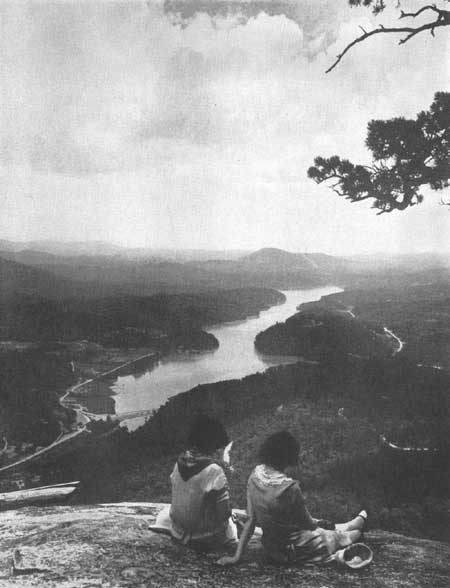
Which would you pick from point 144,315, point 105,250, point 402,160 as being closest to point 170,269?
point 144,315

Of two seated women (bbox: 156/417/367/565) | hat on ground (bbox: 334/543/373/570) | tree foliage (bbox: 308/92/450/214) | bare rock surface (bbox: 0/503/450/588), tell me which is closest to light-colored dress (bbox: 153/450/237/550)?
two seated women (bbox: 156/417/367/565)

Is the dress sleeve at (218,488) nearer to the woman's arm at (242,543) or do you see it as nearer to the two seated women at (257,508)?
the two seated women at (257,508)

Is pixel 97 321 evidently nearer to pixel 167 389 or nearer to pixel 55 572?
pixel 167 389

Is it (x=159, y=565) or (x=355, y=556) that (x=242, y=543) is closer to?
(x=159, y=565)

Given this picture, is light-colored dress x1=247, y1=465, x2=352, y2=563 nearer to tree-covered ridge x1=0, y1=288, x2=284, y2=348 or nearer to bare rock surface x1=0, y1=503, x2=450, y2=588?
bare rock surface x1=0, y1=503, x2=450, y2=588

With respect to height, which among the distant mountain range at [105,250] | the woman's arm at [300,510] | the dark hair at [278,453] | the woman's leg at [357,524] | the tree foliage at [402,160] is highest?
the tree foliage at [402,160]

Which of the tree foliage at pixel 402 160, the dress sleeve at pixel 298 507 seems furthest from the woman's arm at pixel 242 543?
the tree foliage at pixel 402 160
